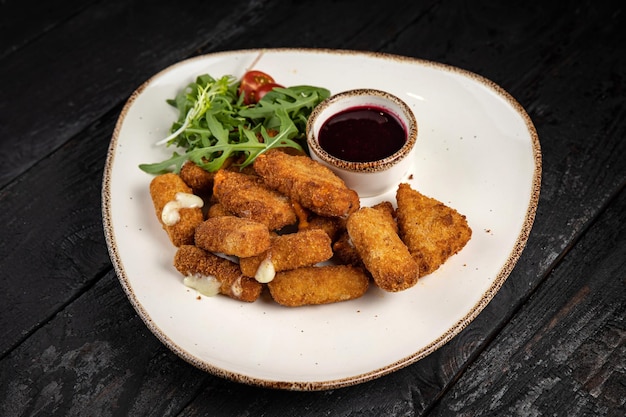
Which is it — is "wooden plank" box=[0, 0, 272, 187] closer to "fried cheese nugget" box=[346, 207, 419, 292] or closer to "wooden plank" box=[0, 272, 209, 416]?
"wooden plank" box=[0, 272, 209, 416]

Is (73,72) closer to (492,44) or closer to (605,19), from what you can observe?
(492,44)

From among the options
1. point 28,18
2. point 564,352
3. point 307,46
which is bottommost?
point 564,352

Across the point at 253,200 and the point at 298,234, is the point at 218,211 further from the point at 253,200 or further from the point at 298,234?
the point at 298,234

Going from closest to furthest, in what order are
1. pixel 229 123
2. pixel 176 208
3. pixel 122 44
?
pixel 176 208 → pixel 229 123 → pixel 122 44

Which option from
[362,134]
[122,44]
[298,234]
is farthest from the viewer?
[122,44]

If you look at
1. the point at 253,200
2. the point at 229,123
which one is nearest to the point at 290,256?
the point at 253,200

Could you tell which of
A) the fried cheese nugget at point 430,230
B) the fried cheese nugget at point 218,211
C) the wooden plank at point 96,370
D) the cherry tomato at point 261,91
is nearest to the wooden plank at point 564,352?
the fried cheese nugget at point 430,230

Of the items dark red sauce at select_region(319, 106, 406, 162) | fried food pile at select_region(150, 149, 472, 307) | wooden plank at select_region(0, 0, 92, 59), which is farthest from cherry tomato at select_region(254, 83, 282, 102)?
wooden plank at select_region(0, 0, 92, 59)
